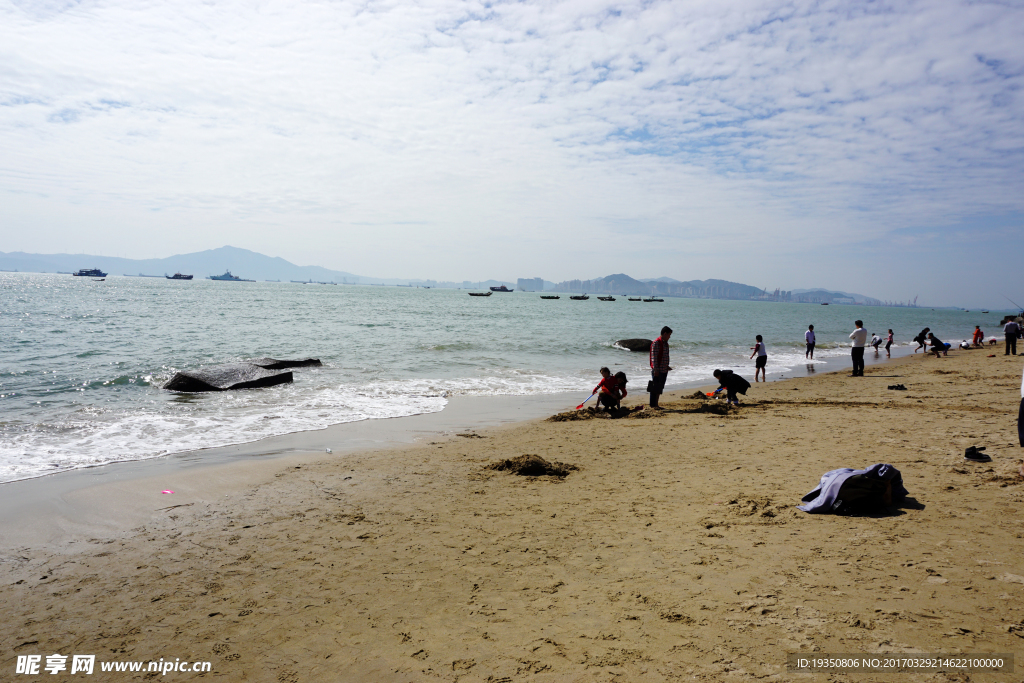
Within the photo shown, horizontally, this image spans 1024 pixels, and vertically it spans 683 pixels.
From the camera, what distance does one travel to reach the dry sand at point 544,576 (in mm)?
3572

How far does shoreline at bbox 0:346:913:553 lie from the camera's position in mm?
6047

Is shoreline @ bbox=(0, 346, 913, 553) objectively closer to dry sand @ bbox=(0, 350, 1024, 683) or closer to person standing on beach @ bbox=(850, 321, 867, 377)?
dry sand @ bbox=(0, 350, 1024, 683)

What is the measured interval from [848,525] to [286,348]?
2696cm

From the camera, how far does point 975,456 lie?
23.4 feet

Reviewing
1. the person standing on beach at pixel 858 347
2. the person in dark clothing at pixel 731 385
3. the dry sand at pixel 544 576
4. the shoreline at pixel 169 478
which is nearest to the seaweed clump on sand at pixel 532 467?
the dry sand at pixel 544 576

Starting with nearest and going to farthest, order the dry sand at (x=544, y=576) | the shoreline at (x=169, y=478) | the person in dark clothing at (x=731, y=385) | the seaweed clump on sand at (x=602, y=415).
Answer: the dry sand at (x=544, y=576) → the shoreline at (x=169, y=478) → the seaweed clump on sand at (x=602, y=415) → the person in dark clothing at (x=731, y=385)

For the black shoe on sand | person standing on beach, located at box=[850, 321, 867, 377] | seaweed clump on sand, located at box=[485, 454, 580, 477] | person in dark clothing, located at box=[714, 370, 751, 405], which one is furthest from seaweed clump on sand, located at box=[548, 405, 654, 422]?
person standing on beach, located at box=[850, 321, 867, 377]

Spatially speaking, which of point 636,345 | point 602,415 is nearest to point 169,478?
point 602,415

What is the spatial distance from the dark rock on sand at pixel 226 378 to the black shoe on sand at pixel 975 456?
16933mm

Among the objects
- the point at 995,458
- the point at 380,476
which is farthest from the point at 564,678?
the point at 995,458

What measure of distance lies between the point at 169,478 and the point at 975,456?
11660 mm

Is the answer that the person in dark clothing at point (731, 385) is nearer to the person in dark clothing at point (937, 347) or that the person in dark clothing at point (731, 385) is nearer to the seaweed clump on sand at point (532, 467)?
the seaweed clump on sand at point (532, 467)

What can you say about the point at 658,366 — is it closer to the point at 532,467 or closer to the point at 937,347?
the point at 532,467

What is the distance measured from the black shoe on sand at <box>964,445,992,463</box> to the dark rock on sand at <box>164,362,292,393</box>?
1693 centimetres
